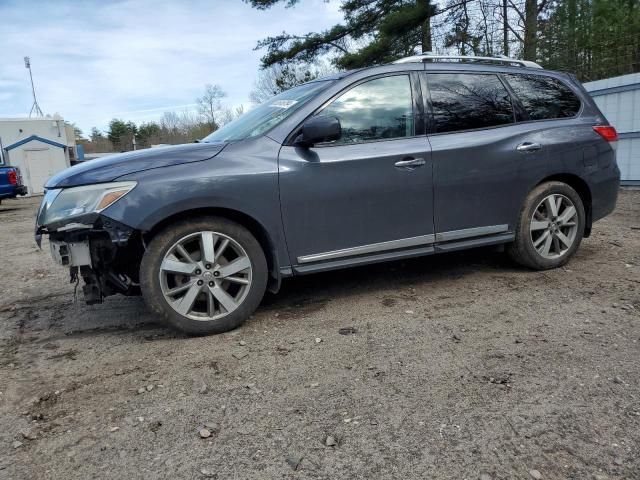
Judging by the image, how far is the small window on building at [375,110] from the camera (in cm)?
380

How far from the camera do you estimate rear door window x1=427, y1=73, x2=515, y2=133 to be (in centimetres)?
409

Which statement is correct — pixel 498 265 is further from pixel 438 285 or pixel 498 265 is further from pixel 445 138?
pixel 445 138

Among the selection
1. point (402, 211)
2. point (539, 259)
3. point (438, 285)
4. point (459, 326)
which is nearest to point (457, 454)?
point (459, 326)

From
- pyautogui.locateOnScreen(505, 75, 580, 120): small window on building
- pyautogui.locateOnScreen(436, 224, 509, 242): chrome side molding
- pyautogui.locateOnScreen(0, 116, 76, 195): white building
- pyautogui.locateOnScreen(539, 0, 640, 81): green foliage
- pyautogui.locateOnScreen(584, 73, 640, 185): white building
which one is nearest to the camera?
pyautogui.locateOnScreen(436, 224, 509, 242): chrome side molding

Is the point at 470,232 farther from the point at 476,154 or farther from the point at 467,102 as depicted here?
the point at 467,102

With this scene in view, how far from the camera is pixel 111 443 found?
2.25 meters

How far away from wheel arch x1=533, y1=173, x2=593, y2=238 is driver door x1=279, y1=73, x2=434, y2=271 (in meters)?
1.42

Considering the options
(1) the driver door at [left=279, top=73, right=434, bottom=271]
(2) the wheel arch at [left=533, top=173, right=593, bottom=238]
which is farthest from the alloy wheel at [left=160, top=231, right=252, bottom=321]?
(2) the wheel arch at [left=533, top=173, right=593, bottom=238]

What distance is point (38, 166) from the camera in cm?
2847

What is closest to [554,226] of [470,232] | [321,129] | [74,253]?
[470,232]

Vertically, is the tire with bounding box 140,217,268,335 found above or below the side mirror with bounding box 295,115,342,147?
below

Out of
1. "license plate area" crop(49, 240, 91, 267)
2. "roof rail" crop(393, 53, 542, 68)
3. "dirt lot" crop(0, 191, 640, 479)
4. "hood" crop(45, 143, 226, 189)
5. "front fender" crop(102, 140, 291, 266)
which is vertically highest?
"roof rail" crop(393, 53, 542, 68)

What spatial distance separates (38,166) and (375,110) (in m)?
29.8

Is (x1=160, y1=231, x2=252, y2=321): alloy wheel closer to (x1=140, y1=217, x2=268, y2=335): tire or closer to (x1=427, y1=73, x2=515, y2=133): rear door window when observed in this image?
(x1=140, y1=217, x2=268, y2=335): tire
